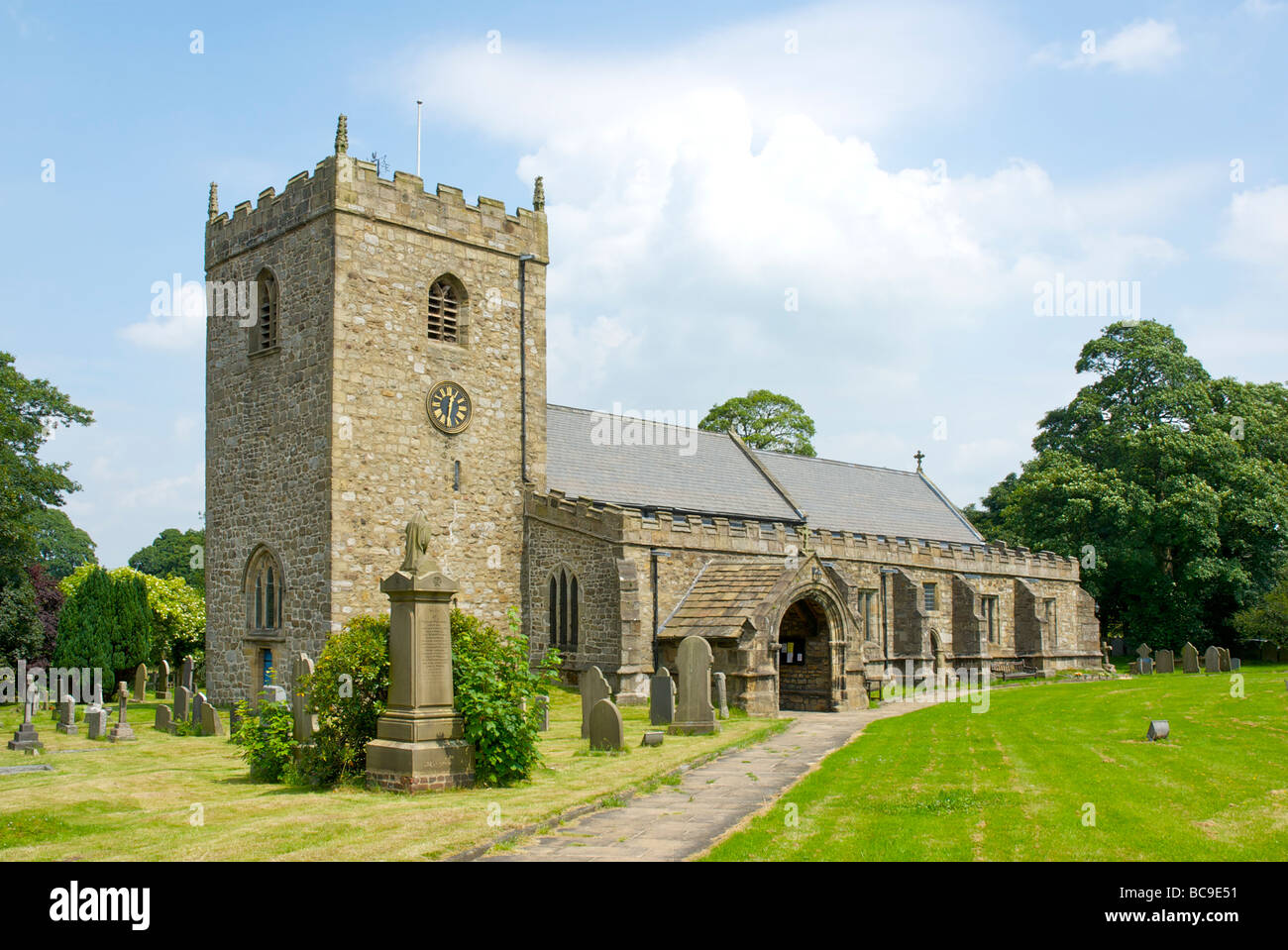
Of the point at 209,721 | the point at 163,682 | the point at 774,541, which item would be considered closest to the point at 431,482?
the point at 209,721

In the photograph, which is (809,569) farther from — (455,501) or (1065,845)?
(1065,845)

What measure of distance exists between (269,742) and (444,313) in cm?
1593

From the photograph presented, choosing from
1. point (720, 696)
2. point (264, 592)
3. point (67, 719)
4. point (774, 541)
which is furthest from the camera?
point (774, 541)

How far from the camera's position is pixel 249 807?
12.1 meters

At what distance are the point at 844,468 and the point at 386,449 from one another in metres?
22.8

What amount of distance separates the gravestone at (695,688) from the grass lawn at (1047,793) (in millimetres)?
3004

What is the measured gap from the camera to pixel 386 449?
86.9 feet

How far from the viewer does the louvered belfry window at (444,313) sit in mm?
28094

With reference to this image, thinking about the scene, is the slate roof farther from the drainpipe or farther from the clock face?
the clock face

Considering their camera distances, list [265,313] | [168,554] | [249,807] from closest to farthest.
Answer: [249,807]
[265,313]
[168,554]

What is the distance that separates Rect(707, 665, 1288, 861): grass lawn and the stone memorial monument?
13.7ft

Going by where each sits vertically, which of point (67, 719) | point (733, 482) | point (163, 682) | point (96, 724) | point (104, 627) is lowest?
point (163, 682)

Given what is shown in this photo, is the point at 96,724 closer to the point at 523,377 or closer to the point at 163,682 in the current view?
the point at 523,377

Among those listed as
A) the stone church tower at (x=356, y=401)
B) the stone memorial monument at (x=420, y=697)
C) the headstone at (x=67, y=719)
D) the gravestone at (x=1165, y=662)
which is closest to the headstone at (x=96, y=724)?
the headstone at (x=67, y=719)
